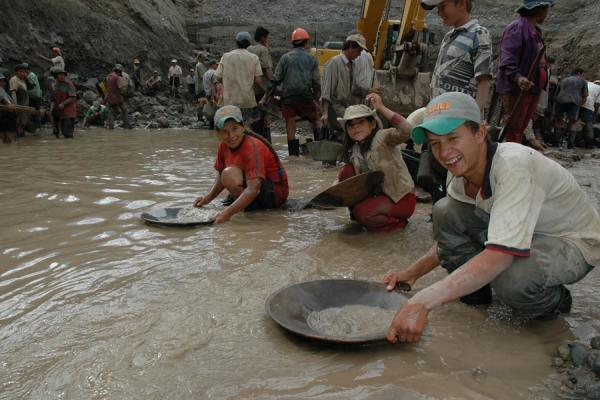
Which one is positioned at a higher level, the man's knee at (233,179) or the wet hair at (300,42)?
Result: the wet hair at (300,42)

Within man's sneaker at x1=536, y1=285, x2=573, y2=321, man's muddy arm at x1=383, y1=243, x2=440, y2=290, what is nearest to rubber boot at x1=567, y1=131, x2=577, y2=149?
man's sneaker at x1=536, y1=285, x2=573, y2=321

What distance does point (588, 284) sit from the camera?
2770 millimetres

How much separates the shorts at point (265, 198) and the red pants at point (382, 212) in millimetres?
900

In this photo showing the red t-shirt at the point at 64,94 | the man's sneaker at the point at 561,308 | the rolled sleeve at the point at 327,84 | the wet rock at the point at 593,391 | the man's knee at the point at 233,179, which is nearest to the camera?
the wet rock at the point at 593,391

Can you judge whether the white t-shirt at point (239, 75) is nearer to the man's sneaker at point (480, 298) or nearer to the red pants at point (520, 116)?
the red pants at point (520, 116)

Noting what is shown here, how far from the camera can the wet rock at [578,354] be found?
1920mm

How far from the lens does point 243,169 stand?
425cm

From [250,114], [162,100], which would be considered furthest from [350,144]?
[162,100]

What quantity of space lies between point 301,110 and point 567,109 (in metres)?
5.77

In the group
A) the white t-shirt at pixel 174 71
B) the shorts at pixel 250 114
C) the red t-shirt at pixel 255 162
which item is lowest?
the red t-shirt at pixel 255 162

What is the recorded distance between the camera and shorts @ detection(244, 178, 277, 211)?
4.41m

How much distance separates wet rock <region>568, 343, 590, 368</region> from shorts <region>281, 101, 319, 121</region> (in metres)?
5.66

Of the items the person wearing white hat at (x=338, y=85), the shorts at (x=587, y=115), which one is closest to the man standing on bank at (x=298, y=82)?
the person wearing white hat at (x=338, y=85)

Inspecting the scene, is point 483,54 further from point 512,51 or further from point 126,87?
point 126,87
